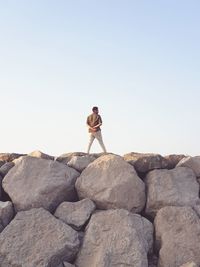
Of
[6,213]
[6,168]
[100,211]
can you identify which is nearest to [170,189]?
[100,211]

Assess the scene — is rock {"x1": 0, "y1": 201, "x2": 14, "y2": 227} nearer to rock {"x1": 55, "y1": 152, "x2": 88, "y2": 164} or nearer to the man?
rock {"x1": 55, "y1": 152, "x2": 88, "y2": 164}

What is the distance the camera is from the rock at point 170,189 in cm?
953

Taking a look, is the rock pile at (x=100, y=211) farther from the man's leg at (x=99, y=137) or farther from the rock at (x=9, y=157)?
the man's leg at (x=99, y=137)

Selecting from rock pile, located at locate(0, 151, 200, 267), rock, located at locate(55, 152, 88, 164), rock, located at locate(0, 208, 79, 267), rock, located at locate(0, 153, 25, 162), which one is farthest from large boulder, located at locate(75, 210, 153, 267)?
rock, located at locate(0, 153, 25, 162)

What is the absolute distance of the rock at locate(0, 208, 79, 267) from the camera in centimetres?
829

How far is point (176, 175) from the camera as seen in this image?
396 inches

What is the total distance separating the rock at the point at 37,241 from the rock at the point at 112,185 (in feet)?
3.24

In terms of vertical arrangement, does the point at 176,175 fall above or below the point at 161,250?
above

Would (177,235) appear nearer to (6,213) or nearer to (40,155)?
(6,213)

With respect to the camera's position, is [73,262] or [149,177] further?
[149,177]

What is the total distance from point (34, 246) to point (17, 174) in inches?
78.9

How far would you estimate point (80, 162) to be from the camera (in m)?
10.4

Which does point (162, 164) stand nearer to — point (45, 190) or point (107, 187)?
point (107, 187)

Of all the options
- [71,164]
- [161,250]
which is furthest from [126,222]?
[71,164]
